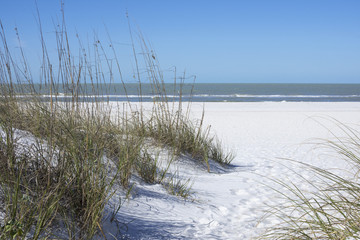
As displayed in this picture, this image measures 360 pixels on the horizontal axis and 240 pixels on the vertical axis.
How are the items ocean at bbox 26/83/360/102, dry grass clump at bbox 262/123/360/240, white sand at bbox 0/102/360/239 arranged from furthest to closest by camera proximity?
ocean at bbox 26/83/360/102
white sand at bbox 0/102/360/239
dry grass clump at bbox 262/123/360/240

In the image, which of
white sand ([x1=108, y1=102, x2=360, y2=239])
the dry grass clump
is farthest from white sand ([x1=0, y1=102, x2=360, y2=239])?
the dry grass clump

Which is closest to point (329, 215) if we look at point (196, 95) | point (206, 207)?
point (206, 207)

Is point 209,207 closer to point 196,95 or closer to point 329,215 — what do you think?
point 329,215

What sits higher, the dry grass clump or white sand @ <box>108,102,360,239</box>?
the dry grass clump

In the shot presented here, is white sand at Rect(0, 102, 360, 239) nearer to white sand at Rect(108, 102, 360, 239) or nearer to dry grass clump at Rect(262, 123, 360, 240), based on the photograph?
white sand at Rect(108, 102, 360, 239)

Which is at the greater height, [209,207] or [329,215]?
[329,215]

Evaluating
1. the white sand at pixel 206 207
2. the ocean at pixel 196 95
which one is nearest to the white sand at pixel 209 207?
the white sand at pixel 206 207

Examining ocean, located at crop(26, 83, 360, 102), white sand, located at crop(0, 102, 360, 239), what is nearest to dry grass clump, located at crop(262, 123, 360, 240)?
white sand, located at crop(0, 102, 360, 239)

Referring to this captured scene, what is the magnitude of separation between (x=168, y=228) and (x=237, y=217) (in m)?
0.59

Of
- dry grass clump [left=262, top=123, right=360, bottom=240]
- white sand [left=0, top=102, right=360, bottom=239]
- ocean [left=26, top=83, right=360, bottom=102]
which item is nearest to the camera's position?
dry grass clump [left=262, top=123, right=360, bottom=240]

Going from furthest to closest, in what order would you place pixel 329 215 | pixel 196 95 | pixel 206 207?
pixel 196 95 < pixel 206 207 < pixel 329 215

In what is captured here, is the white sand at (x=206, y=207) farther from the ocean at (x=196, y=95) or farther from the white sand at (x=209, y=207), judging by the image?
the ocean at (x=196, y=95)

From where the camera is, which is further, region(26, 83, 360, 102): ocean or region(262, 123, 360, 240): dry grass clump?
region(26, 83, 360, 102): ocean

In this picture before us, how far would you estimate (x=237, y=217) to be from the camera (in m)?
2.19
